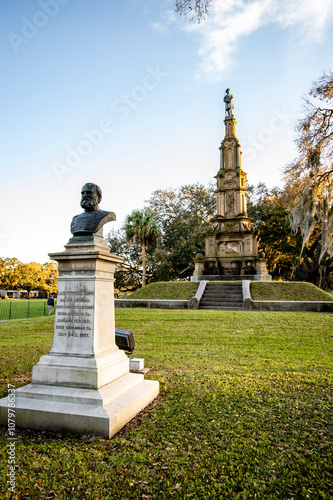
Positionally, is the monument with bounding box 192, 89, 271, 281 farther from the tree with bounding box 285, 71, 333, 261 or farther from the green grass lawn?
the green grass lawn

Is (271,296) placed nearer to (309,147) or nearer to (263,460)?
(309,147)

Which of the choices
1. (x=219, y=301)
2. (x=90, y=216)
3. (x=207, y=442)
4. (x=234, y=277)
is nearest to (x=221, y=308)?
(x=219, y=301)

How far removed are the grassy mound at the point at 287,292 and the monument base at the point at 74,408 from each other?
1337cm

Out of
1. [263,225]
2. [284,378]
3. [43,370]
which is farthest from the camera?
[263,225]

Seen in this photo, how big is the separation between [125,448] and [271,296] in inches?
568

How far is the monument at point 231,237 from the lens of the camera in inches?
861

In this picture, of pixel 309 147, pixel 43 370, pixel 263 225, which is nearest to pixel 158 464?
pixel 43 370

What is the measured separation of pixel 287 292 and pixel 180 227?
1854 cm

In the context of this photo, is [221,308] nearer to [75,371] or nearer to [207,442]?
[75,371]

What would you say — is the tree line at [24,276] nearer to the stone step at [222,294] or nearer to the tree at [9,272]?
the tree at [9,272]

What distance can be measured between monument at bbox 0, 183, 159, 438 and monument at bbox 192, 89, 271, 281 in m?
17.8

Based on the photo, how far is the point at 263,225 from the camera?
33188mm

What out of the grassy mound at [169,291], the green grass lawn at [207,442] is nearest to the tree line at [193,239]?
the grassy mound at [169,291]

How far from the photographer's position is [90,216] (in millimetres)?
4543
